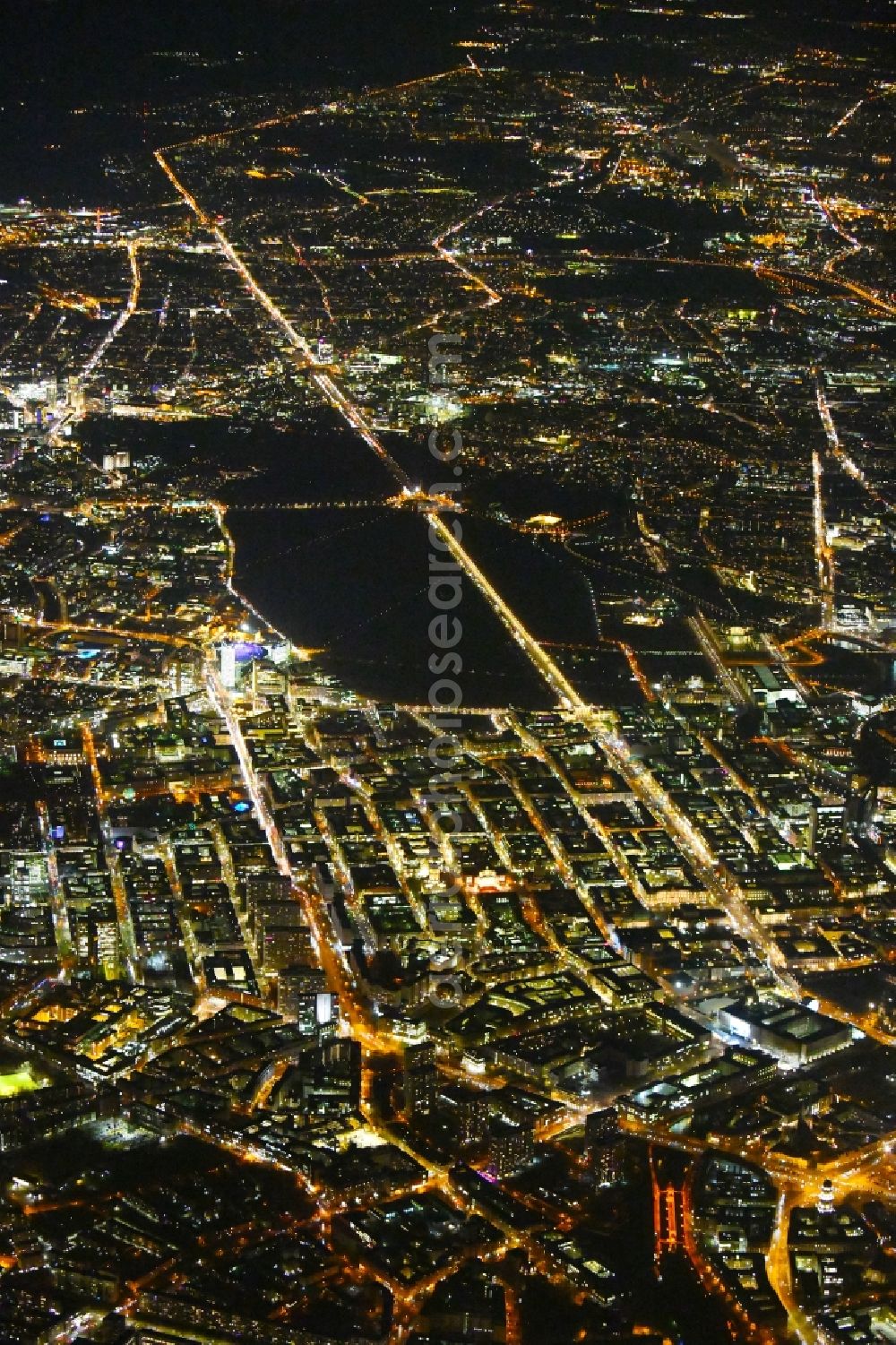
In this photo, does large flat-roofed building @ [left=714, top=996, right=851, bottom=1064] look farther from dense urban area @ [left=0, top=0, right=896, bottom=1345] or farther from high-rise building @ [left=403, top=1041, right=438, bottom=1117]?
high-rise building @ [left=403, top=1041, right=438, bottom=1117]

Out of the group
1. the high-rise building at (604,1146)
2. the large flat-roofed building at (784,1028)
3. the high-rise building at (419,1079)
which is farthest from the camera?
the large flat-roofed building at (784,1028)

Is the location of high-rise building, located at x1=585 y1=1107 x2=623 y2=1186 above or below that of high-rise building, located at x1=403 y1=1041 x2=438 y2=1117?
below

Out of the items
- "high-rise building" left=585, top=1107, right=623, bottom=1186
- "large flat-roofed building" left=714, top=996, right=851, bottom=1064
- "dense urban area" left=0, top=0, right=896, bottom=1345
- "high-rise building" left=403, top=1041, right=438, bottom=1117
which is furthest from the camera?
"large flat-roofed building" left=714, top=996, right=851, bottom=1064

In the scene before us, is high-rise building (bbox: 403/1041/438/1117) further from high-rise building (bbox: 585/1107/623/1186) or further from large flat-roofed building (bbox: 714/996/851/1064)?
large flat-roofed building (bbox: 714/996/851/1064)

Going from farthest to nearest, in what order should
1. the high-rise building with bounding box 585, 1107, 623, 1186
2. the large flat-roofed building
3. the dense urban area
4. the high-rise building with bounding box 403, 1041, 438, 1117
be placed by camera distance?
the large flat-roofed building < the high-rise building with bounding box 403, 1041, 438, 1117 < the high-rise building with bounding box 585, 1107, 623, 1186 < the dense urban area

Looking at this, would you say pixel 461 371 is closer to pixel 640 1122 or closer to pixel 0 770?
pixel 0 770

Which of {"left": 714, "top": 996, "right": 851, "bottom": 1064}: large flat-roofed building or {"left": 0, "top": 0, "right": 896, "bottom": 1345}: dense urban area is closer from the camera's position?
{"left": 0, "top": 0, "right": 896, "bottom": 1345}: dense urban area

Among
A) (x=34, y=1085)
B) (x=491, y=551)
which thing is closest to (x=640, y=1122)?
(x=34, y=1085)

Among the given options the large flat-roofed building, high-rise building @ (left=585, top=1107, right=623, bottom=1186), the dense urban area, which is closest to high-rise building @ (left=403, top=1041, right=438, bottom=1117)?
the dense urban area

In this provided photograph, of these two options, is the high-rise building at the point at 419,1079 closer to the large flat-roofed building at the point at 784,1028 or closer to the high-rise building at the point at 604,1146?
the high-rise building at the point at 604,1146

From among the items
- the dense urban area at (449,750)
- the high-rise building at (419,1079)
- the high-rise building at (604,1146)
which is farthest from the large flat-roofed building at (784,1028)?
the high-rise building at (419,1079)
